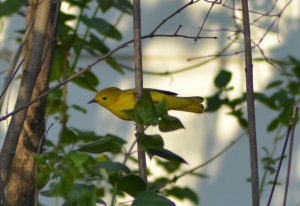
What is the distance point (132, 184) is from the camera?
1160 mm

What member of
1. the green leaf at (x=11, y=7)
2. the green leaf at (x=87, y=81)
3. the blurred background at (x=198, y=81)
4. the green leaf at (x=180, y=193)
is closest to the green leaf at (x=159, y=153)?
the green leaf at (x=11, y=7)

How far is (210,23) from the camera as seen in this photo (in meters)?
4.07

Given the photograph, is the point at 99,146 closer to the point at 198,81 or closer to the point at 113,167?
the point at 113,167

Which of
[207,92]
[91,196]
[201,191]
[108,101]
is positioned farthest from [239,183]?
[91,196]

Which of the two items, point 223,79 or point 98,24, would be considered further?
point 223,79

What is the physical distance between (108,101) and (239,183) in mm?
2341

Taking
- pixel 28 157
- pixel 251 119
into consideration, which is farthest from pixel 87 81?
pixel 251 119

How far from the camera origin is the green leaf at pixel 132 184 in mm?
1151

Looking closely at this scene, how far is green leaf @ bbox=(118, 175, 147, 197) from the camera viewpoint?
1.15m

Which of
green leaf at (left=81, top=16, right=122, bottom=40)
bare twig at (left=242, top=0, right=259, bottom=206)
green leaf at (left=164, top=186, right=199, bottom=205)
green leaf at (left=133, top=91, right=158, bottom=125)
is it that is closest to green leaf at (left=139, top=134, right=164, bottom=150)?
green leaf at (left=133, top=91, right=158, bottom=125)

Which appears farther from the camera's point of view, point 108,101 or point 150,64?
point 150,64

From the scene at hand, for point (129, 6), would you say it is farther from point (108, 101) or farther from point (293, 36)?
point (293, 36)

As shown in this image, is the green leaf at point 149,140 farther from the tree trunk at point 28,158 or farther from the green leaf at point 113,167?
the tree trunk at point 28,158

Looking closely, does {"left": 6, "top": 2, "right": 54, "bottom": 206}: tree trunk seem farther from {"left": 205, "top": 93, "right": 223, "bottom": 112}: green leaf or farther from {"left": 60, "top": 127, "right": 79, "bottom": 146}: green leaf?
{"left": 205, "top": 93, "right": 223, "bottom": 112}: green leaf
